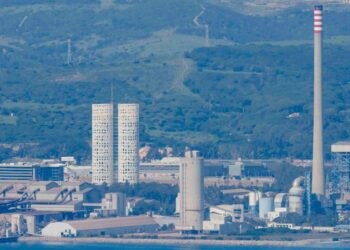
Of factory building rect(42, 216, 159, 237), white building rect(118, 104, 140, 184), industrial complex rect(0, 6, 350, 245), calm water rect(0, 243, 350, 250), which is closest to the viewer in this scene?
calm water rect(0, 243, 350, 250)

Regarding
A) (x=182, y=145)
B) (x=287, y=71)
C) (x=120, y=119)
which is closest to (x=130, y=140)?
(x=120, y=119)

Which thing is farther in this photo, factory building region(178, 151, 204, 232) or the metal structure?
the metal structure

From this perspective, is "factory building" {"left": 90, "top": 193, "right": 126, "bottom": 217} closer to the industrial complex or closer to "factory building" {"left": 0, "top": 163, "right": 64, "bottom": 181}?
the industrial complex

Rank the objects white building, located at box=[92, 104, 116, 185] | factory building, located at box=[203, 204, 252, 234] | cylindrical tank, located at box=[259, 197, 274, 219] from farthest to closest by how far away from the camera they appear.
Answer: white building, located at box=[92, 104, 116, 185]
cylindrical tank, located at box=[259, 197, 274, 219]
factory building, located at box=[203, 204, 252, 234]

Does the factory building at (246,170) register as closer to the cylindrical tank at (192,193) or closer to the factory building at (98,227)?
the factory building at (98,227)

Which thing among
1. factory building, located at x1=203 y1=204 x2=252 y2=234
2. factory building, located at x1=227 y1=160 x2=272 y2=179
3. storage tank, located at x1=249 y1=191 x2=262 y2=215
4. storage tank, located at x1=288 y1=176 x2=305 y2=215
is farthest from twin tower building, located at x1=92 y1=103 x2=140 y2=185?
storage tank, located at x1=288 y1=176 x2=305 y2=215

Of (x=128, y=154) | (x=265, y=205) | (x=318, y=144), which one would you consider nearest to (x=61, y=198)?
(x=128, y=154)
